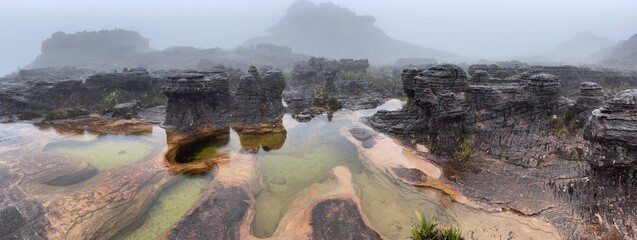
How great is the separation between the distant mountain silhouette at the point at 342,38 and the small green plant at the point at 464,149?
14543cm

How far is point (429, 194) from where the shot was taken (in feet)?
44.1

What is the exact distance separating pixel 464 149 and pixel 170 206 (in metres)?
15.4

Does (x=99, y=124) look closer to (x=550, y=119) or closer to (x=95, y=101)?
(x=95, y=101)

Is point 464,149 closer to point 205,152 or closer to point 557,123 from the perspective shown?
point 557,123

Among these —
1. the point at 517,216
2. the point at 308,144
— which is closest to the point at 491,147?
the point at 517,216

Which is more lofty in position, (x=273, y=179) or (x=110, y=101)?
(x=110, y=101)

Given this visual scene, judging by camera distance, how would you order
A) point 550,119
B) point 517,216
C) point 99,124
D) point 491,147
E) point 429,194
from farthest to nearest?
point 99,124 → point 550,119 → point 491,147 → point 429,194 → point 517,216

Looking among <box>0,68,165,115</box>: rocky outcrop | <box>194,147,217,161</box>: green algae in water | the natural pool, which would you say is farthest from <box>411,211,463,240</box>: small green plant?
<box>0,68,165,115</box>: rocky outcrop

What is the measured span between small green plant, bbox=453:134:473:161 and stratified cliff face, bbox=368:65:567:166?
62 millimetres

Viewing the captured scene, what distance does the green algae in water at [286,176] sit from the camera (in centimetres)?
1204

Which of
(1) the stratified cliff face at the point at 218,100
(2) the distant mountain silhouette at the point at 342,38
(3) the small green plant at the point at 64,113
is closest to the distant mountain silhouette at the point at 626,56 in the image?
(2) the distant mountain silhouette at the point at 342,38

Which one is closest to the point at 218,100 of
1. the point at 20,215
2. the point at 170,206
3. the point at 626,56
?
the point at 170,206

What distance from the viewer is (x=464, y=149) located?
17.6 meters

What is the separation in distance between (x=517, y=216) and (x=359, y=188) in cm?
618
